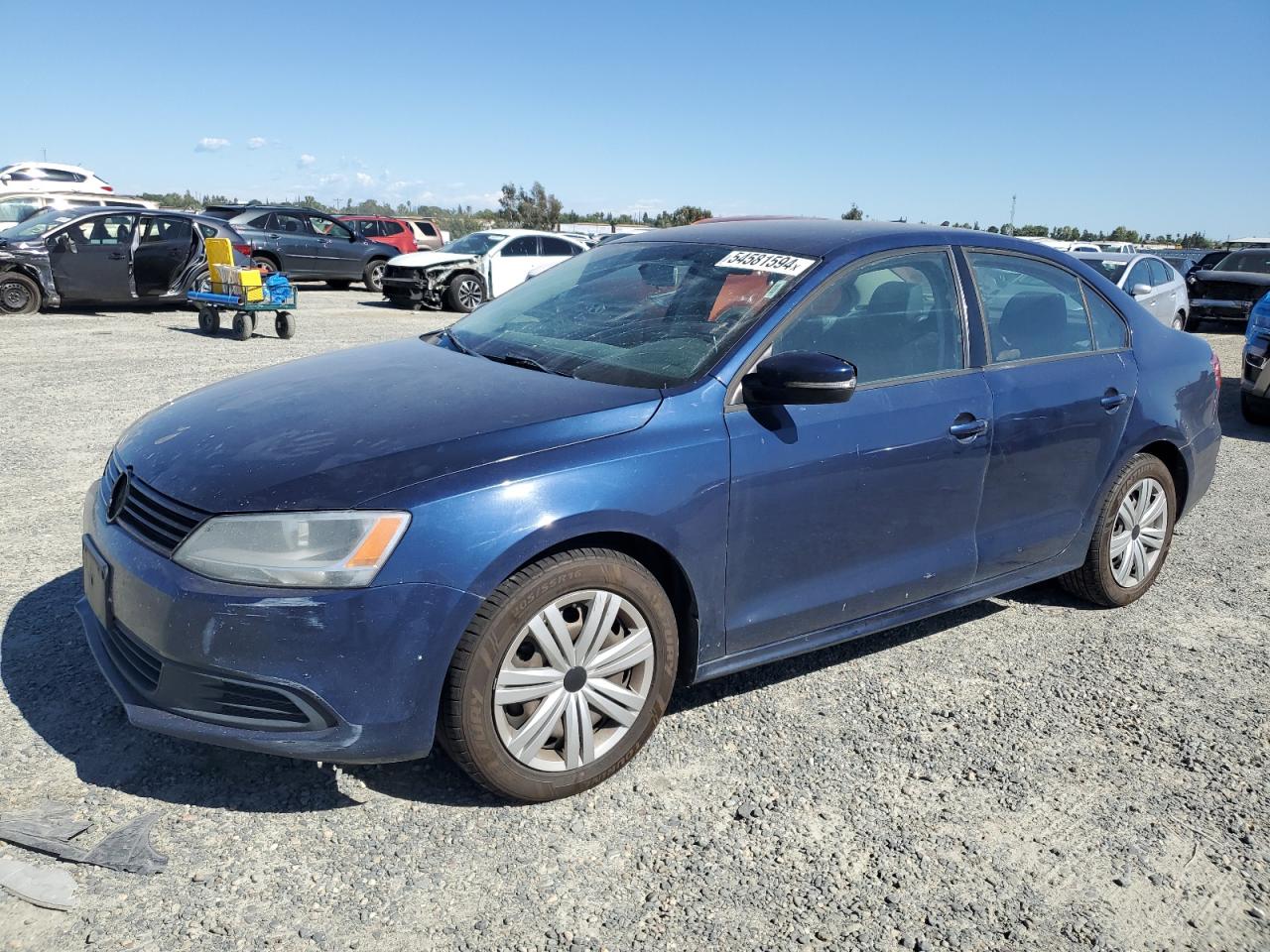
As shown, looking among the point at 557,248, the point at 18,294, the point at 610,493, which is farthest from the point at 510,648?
the point at 557,248

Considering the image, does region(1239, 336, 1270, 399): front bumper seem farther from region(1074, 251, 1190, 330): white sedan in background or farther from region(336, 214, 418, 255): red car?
region(336, 214, 418, 255): red car

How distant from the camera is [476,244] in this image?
1806 centimetres

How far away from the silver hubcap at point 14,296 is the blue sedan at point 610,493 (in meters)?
12.3

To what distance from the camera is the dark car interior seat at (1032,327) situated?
4.04 m

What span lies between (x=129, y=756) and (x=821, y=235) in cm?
296

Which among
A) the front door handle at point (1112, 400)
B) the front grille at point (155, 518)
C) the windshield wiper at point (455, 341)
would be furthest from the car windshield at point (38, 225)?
the front door handle at point (1112, 400)

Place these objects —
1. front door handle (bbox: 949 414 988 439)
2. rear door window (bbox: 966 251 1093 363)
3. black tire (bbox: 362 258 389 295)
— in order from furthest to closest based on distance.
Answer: black tire (bbox: 362 258 389 295) < rear door window (bbox: 966 251 1093 363) < front door handle (bbox: 949 414 988 439)

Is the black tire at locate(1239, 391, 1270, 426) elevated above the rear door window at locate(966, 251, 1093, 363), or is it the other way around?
the rear door window at locate(966, 251, 1093, 363)

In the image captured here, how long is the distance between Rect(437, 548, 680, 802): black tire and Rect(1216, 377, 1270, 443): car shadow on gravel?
6.70 metres

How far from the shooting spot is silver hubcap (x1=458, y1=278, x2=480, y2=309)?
691 inches

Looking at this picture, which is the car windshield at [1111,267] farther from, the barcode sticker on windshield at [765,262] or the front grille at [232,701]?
the front grille at [232,701]

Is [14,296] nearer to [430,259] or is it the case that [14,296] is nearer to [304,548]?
[430,259]

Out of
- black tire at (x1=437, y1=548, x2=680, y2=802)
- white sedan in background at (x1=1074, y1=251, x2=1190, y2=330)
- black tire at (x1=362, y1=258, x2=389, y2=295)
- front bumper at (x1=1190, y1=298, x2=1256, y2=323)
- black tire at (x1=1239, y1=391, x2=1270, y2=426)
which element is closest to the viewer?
black tire at (x1=437, y1=548, x2=680, y2=802)

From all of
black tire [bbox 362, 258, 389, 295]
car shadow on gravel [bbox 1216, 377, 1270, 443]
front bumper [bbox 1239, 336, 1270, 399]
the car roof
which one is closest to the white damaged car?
black tire [bbox 362, 258, 389, 295]
